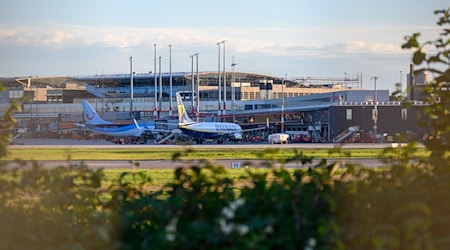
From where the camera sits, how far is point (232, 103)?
128 metres

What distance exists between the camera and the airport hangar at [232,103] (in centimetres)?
9181

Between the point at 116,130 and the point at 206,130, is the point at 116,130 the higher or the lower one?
the lower one

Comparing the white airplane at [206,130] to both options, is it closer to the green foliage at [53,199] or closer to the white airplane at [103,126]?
the white airplane at [103,126]

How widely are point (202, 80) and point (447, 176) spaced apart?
460 ft

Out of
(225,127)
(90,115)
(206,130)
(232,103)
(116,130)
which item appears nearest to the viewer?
(206,130)

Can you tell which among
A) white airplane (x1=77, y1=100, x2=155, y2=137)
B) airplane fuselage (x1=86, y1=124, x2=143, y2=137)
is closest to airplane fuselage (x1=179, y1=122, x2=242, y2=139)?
airplane fuselage (x1=86, y1=124, x2=143, y2=137)

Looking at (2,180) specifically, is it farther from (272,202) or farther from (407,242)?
(407,242)

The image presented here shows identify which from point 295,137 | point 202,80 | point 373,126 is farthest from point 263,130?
Answer: point 202,80

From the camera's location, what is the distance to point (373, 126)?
294 feet

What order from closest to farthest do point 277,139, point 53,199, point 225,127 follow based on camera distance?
point 53,199, point 277,139, point 225,127

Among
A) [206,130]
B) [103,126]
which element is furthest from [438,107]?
[103,126]

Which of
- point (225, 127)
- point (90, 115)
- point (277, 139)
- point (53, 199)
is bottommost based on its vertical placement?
point (277, 139)

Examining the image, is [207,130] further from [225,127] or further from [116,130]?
[116,130]

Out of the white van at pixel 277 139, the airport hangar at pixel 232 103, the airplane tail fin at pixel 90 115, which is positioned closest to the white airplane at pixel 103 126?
the airplane tail fin at pixel 90 115
